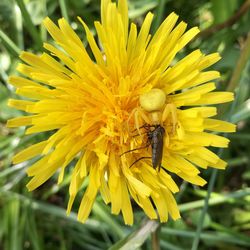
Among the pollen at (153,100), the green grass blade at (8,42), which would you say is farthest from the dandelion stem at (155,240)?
the green grass blade at (8,42)

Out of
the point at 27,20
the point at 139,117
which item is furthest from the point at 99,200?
the point at 27,20

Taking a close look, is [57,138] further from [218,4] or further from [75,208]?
[218,4]

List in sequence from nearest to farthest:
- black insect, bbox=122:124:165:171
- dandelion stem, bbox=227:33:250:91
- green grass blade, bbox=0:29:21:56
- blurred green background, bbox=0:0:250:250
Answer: black insect, bbox=122:124:165:171 < green grass blade, bbox=0:29:21:56 < dandelion stem, bbox=227:33:250:91 < blurred green background, bbox=0:0:250:250

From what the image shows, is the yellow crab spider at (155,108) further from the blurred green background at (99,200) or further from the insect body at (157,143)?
the blurred green background at (99,200)

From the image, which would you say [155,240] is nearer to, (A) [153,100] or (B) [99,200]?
(B) [99,200]

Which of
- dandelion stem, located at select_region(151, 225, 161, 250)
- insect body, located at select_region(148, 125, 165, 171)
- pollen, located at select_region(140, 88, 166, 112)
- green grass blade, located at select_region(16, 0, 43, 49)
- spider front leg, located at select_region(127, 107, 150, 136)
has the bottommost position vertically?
dandelion stem, located at select_region(151, 225, 161, 250)

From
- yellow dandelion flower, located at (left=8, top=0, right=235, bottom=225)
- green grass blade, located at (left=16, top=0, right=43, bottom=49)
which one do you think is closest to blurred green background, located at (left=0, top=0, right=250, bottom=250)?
green grass blade, located at (left=16, top=0, right=43, bottom=49)

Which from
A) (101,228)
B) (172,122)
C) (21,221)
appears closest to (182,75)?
(172,122)

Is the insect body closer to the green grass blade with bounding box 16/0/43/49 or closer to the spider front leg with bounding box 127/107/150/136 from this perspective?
the spider front leg with bounding box 127/107/150/136
